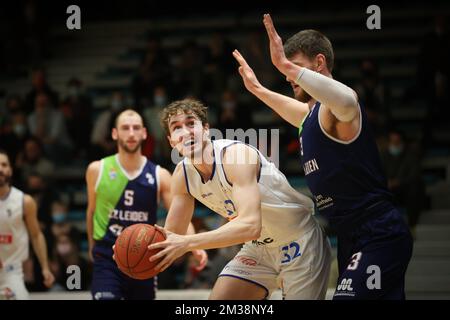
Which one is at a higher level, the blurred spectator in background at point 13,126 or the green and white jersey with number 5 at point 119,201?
the blurred spectator in background at point 13,126

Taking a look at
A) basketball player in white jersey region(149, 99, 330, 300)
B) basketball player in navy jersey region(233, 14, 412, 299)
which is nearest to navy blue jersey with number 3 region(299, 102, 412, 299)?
basketball player in navy jersey region(233, 14, 412, 299)

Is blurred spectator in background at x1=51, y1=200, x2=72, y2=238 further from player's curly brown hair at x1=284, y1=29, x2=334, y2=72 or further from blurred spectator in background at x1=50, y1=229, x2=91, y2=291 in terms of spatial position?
player's curly brown hair at x1=284, y1=29, x2=334, y2=72

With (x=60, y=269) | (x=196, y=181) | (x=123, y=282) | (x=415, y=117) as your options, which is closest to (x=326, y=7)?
(x=415, y=117)

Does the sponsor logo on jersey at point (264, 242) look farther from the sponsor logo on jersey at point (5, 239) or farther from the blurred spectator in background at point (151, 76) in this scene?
the blurred spectator in background at point (151, 76)

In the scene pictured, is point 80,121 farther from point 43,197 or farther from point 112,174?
point 112,174

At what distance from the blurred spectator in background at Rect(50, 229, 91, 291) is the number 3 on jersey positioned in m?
2.59

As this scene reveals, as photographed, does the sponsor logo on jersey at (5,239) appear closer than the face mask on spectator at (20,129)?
Yes

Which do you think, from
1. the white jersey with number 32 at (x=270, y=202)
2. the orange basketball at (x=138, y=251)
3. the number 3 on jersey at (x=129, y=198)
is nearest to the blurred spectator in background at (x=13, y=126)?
the number 3 on jersey at (x=129, y=198)

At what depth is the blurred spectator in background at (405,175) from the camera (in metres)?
8.88

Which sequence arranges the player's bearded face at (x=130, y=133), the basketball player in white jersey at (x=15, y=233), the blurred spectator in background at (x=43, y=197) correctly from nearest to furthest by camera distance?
1. the player's bearded face at (x=130, y=133)
2. the basketball player in white jersey at (x=15, y=233)
3. the blurred spectator in background at (x=43, y=197)

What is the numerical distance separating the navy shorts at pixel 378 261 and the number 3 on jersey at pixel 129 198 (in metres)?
2.71

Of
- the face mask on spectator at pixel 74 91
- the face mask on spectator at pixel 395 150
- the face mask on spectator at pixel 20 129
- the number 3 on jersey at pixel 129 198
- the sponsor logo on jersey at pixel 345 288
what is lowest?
the sponsor logo on jersey at pixel 345 288

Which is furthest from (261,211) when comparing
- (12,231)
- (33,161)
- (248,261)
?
(33,161)

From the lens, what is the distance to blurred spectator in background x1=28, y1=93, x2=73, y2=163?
1096 cm
